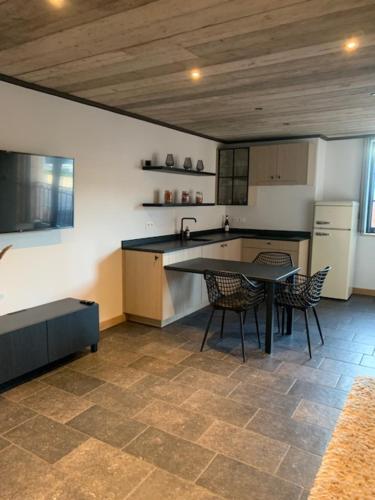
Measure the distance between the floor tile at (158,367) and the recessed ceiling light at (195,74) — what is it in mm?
2463

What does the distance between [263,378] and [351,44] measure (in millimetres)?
2532

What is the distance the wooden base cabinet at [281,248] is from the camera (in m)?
5.79

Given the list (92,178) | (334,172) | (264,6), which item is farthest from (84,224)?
(334,172)

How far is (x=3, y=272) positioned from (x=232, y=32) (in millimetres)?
2556

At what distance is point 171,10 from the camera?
205 centimetres

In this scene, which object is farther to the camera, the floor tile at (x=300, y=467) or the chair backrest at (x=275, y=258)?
the chair backrest at (x=275, y=258)

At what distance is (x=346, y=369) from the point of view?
3445mm

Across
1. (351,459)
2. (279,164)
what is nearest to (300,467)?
(351,459)

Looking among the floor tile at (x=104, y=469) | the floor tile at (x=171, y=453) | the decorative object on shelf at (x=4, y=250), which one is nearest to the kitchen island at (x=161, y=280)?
the decorative object on shelf at (x=4, y=250)

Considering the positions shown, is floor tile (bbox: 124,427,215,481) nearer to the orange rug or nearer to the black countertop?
the orange rug

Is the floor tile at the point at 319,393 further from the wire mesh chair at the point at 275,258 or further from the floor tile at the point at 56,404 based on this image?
the wire mesh chair at the point at 275,258

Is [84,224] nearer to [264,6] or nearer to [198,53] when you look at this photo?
[198,53]

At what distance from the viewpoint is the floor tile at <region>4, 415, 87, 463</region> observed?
2.30m

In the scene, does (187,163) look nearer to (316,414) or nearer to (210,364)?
(210,364)
